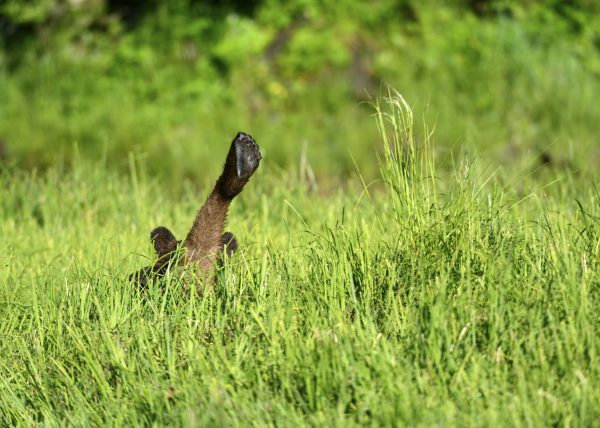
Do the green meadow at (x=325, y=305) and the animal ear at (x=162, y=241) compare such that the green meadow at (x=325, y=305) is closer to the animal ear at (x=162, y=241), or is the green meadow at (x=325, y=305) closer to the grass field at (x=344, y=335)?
the grass field at (x=344, y=335)

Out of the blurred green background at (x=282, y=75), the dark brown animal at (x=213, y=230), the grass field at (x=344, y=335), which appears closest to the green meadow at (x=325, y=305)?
the grass field at (x=344, y=335)

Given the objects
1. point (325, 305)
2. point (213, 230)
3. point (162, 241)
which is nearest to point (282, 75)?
point (162, 241)

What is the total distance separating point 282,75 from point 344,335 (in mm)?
7687

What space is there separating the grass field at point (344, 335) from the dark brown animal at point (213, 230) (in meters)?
0.11

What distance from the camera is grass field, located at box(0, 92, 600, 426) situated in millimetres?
2888

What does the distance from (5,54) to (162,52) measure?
1907mm

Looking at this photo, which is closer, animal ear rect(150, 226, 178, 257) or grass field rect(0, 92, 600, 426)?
grass field rect(0, 92, 600, 426)

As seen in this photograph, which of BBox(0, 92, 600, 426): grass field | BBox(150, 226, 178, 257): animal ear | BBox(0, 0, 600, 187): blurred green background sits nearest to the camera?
BBox(0, 92, 600, 426): grass field

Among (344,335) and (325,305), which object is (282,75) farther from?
(344,335)

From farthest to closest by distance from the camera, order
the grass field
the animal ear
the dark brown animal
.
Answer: the animal ear < the dark brown animal < the grass field

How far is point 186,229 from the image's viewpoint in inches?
207

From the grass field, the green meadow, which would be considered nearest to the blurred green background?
the green meadow

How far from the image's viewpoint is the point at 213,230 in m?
4.09

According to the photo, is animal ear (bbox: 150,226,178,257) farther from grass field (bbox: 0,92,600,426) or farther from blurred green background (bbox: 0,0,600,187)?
blurred green background (bbox: 0,0,600,187)
